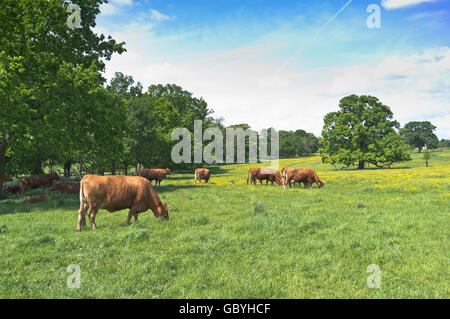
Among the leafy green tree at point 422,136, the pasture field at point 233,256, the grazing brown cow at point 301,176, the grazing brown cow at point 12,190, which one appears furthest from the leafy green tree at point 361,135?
the leafy green tree at point 422,136

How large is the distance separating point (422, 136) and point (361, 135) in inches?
3525

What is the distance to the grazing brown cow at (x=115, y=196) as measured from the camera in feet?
28.6

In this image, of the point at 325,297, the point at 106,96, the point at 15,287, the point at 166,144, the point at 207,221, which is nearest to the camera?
the point at 325,297

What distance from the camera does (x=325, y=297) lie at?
427 cm

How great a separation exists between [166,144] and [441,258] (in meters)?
38.1

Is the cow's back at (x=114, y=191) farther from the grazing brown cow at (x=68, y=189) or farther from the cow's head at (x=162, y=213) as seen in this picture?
the grazing brown cow at (x=68, y=189)

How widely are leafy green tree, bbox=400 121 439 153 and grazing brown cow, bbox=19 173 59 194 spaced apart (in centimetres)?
13247

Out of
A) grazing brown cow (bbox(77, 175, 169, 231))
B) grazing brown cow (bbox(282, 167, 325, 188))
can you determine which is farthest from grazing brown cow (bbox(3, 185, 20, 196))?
grazing brown cow (bbox(282, 167, 325, 188))

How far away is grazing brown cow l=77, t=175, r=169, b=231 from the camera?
28.6ft

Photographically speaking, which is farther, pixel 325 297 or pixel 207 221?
pixel 207 221

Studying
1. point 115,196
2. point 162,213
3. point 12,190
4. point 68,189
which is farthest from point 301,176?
point 12,190

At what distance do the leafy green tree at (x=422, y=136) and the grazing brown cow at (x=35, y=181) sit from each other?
132468 mm
